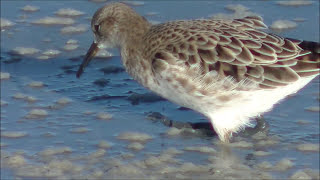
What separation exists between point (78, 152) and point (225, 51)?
1.42 metres

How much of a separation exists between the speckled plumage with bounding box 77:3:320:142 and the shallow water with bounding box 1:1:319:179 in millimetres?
352

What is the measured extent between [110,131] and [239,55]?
1.29m

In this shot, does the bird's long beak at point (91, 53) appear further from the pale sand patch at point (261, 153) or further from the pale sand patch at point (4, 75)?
the pale sand patch at point (261, 153)

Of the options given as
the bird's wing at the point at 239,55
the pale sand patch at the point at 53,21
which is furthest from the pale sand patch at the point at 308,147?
the pale sand patch at the point at 53,21

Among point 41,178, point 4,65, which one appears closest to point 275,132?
point 41,178

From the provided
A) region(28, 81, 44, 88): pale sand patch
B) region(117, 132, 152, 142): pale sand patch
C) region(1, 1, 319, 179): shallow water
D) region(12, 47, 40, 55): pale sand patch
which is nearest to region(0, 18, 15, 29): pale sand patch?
region(1, 1, 319, 179): shallow water

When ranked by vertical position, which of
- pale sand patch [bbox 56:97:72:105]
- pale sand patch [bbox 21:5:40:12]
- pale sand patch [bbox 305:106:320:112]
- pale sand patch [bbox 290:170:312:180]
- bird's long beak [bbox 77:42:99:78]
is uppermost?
bird's long beak [bbox 77:42:99:78]

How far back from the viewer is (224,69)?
25.2 feet

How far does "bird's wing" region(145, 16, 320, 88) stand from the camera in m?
7.68

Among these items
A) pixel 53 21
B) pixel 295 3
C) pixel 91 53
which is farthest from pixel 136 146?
pixel 295 3

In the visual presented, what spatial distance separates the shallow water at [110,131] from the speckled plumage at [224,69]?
1.16ft

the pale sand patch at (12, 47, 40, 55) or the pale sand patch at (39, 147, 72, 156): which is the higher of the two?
the pale sand patch at (12, 47, 40, 55)

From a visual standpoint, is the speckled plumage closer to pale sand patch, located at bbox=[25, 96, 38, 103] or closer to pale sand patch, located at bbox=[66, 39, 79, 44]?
pale sand patch, located at bbox=[25, 96, 38, 103]

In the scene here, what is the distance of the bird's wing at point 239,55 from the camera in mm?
7676
